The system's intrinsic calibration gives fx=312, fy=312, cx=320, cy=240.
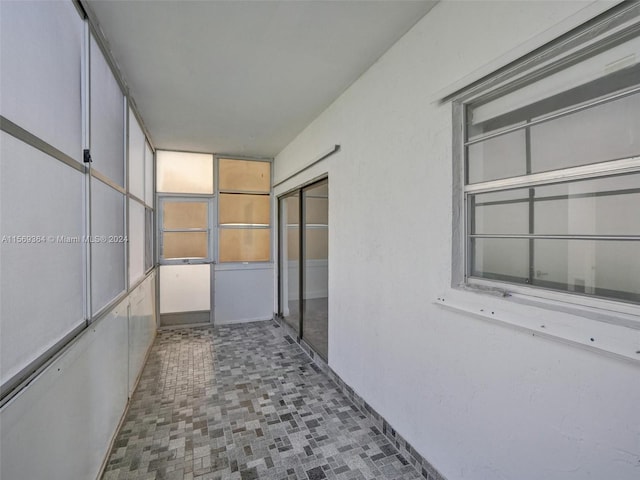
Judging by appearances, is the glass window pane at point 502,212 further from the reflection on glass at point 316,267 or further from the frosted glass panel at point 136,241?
the frosted glass panel at point 136,241

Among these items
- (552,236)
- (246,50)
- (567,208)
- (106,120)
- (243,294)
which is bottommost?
(243,294)

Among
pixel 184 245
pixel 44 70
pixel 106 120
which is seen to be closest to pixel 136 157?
pixel 106 120

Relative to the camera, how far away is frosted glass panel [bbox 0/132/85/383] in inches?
39.0

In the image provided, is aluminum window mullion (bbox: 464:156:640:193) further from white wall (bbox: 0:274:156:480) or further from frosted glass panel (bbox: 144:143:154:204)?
frosted glass panel (bbox: 144:143:154:204)

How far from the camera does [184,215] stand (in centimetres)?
504

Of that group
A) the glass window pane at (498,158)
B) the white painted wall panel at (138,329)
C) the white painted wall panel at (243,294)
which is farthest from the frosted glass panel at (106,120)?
the white painted wall panel at (243,294)

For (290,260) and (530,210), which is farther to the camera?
(290,260)

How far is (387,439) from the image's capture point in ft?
7.36

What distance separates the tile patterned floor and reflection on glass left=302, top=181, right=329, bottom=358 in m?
0.39

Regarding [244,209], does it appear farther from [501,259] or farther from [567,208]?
[567,208]

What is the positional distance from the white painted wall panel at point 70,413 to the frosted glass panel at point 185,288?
2675 millimetres

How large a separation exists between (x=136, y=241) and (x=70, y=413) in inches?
83.3

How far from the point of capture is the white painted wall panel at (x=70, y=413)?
1013mm

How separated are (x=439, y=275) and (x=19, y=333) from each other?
6.11 feet
